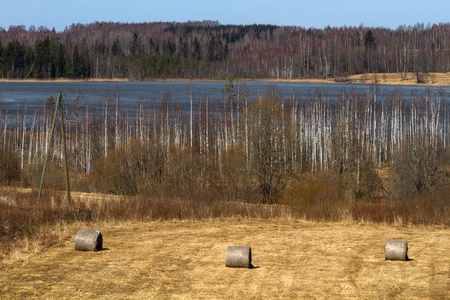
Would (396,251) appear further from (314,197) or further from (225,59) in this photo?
(225,59)

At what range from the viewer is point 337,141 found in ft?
144

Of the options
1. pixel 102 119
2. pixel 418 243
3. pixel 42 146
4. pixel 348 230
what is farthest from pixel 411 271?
Answer: pixel 102 119

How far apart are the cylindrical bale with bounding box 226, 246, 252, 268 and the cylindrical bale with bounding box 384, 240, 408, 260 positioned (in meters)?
3.51

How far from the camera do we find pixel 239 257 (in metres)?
13.9

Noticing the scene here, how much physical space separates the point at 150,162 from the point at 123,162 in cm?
191

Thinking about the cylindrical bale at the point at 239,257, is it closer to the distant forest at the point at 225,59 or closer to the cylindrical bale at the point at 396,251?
the cylindrical bale at the point at 396,251

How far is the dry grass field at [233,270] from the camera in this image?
12.4m

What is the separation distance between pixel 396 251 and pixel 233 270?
4.10 metres

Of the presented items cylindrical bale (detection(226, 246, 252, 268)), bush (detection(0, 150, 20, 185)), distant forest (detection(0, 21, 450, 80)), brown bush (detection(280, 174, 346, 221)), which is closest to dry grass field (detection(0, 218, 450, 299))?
cylindrical bale (detection(226, 246, 252, 268))

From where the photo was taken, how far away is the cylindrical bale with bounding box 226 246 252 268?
45.4 ft

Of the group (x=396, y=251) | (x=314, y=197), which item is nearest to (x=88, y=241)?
(x=396, y=251)

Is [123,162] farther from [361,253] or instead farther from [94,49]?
[94,49]

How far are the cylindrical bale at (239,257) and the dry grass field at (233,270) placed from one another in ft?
0.52

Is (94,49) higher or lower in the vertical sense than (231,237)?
higher
